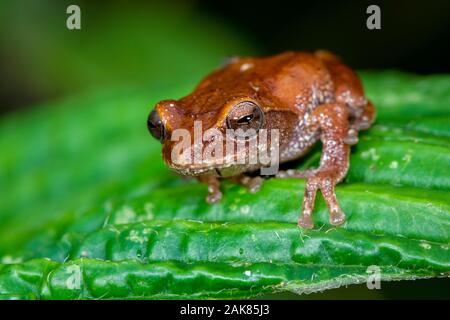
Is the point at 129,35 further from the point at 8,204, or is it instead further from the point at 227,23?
the point at 8,204

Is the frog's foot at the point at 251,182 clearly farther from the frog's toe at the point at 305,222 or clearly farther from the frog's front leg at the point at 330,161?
the frog's toe at the point at 305,222

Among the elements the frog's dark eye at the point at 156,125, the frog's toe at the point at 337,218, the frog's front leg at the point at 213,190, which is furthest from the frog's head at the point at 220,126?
the frog's toe at the point at 337,218

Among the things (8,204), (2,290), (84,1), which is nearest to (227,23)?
(84,1)

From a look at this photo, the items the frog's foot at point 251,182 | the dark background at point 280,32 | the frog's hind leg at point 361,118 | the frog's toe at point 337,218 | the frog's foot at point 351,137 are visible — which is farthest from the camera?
the dark background at point 280,32

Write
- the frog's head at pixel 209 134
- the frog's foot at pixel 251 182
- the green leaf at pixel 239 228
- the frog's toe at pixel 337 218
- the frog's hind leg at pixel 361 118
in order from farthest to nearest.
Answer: the frog's hind leg at pixel 361 118
the frog's foot at pixel 251 182
the frog's head at pixel 209 134
the frog's toe at pixel 337 218
the green leaf at pixel 239 228

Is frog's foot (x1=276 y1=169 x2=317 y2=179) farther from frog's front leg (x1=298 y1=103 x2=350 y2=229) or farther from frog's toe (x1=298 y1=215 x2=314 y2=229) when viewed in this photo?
frog's toe (x1=298 y1=215 x2=314 y2=229)

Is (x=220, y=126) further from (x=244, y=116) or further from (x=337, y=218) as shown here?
(x=337, y=218)

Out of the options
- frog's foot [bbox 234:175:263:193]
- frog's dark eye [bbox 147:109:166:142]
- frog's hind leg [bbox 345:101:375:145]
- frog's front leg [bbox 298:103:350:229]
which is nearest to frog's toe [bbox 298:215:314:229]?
frog's front leg [bbox 298:103:350:229]
